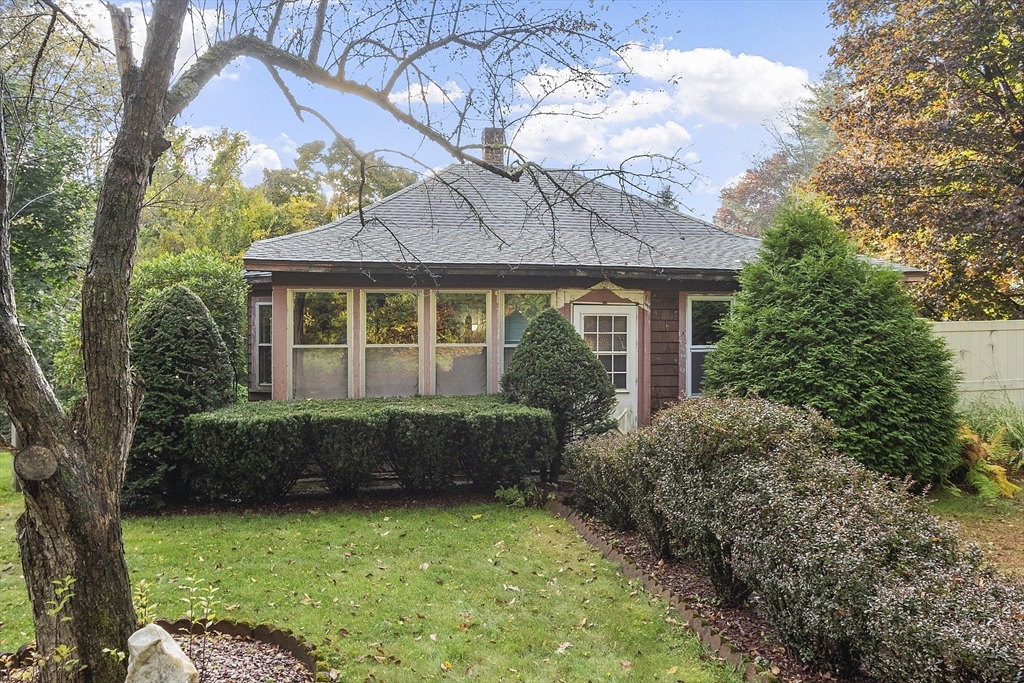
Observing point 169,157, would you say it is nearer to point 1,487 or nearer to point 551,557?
point 1,487

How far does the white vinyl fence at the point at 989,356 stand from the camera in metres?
10.2

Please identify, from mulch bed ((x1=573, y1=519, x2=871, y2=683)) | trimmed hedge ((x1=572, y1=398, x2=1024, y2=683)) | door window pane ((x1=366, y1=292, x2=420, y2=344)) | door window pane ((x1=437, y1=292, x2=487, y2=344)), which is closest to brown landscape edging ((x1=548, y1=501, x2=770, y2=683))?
mulch bed ((x1=573, y1=519, x2=871, y2=683))

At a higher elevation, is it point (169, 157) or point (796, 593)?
point (169, 157)

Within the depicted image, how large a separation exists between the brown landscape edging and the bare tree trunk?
10.1ft

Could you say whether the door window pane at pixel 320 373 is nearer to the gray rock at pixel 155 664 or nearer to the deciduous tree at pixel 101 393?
the deciduous tree at pixel 101 393

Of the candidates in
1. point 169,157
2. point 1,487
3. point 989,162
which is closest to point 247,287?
point 1,487

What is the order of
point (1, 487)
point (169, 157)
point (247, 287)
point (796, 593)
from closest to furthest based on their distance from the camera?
point (796, 593) → point (1, 487) → point (247, 287) → point (169, 157)

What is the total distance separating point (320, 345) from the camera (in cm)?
938

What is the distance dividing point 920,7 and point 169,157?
21.9m

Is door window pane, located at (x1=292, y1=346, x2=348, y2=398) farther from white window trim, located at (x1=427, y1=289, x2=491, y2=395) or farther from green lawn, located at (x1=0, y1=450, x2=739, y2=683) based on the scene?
green lawn, located at (x1=0, y1=450, x2=739, y2=683)

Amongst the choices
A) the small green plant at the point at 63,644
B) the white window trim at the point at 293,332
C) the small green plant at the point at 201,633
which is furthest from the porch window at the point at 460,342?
the small green plant at the point at 63,644

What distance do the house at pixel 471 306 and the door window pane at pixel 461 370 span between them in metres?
0.02

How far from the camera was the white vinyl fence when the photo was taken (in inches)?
402

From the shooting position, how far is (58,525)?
2.80m
